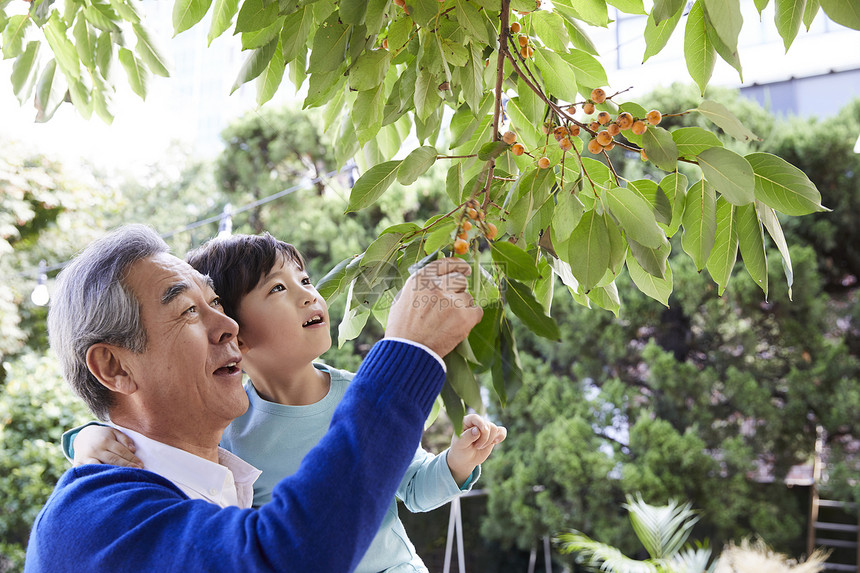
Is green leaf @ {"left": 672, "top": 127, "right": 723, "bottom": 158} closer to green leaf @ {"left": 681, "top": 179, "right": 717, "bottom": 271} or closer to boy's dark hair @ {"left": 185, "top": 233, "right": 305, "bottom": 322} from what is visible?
green leaf @ {"left": 681, "top": 179, "right": 717, "bottom": 271}

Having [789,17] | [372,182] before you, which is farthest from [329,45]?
[789,17]

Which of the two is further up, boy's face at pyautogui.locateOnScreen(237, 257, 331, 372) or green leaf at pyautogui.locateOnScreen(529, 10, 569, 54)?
green leaf at pyautogui.locateOnScreen(529, 10, 569, 54)

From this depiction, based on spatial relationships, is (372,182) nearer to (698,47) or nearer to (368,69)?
(368,69)

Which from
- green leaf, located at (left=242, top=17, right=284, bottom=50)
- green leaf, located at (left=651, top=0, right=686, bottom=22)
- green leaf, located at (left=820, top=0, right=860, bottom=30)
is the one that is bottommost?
green leaf, located at (left=820, top=0, right=860, bottom=30)

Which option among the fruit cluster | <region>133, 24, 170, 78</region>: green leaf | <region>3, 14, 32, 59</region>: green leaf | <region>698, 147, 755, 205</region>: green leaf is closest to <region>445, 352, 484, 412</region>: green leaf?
the fruit cluster

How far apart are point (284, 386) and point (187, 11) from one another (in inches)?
23.6

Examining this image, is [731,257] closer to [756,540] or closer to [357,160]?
[357,160]

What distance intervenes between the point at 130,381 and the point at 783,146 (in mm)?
4978

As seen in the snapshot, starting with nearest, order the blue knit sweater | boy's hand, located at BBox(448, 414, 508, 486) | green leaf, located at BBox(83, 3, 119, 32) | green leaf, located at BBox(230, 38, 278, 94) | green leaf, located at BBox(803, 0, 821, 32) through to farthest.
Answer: the blue knit sweater → green leaf, located at BBox(803, 0, 821, 32) → green leaf, located at BBox(230, 38, 278, 94) → boy's hand, located at BBox(448, 414, 508, 486) → green leaf, located at BBox(83, 3, 119, 32)

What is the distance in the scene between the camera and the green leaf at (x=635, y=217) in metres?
0.74

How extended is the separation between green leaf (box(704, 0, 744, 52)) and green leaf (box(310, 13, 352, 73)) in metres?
0.40

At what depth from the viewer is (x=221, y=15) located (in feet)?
3.23

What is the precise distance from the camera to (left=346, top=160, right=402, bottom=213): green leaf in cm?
86

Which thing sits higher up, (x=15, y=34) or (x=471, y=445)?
(x=15, y=34)
